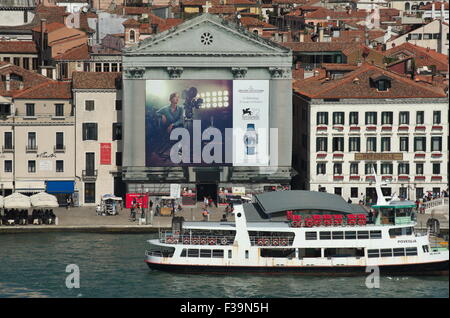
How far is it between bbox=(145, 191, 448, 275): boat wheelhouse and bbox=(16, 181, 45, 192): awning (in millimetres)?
20648

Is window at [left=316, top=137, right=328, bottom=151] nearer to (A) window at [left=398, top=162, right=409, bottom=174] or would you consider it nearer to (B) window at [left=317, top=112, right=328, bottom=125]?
(B) window at [left=317, top=112, right=328, bottom=125]

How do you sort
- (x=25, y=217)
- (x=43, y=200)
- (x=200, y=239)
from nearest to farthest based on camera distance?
(x=200, y=239), (x=25, y=217), (x=43, y=200)

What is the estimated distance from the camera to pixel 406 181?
356 ft

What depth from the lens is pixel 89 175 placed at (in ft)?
355

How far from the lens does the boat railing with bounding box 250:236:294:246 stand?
88.1 meters

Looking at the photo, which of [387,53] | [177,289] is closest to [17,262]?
[177,289]

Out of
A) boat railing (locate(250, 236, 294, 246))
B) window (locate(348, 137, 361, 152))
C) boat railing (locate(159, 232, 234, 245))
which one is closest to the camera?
boat railing (locate(250, 236, 294, 246))

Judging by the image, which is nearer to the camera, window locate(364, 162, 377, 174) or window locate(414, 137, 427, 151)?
window locate(364, 162, 377, 174)

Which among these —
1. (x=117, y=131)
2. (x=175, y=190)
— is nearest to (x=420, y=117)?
(x=175, y=190)

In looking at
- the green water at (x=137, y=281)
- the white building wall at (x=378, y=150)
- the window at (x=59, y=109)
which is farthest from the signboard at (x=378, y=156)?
the green water at (x=137, y=281)

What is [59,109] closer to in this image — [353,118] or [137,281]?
[353,118]

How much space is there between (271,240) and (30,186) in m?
24.4

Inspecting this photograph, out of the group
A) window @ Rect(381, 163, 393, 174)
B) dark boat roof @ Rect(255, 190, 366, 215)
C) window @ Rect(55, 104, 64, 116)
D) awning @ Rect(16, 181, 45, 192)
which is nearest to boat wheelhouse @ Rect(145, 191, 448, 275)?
dark boat roof @ Rect(255, 190, 366, 215)

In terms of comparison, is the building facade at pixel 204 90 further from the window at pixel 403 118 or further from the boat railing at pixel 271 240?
the boat railing at pixel 271 240
